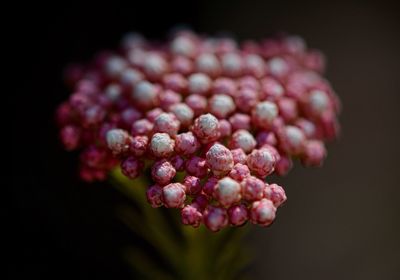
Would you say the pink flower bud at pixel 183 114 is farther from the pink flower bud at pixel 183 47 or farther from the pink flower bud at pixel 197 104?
the pink flower bud at pixel 183 47

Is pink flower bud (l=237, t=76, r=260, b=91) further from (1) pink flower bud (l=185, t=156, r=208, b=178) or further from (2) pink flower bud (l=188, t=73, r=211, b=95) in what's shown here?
(1) pink flower bud (l=185, t=156, r=208, b=178)

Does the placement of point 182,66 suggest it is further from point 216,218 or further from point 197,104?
point 216,218

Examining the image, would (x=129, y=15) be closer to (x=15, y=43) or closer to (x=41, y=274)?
(x=15, y=43)

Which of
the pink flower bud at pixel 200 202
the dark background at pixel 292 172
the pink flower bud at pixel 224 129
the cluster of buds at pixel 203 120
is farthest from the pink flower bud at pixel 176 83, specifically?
the dark background at pixel 292 172

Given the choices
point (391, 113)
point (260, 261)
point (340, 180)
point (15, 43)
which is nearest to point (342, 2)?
point (391, 113)

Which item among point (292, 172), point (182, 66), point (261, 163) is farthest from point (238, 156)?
point (292, 172)

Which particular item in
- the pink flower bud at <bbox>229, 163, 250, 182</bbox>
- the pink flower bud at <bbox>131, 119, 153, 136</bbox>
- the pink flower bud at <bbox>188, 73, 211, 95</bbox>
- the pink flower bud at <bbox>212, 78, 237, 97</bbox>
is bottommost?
the pink flower bud at <bbox>131, 119, 153, 136</bbox>

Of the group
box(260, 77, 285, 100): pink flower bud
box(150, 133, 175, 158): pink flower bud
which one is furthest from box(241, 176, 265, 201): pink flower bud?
box(260, 77, 285, 100): pink flower bud
